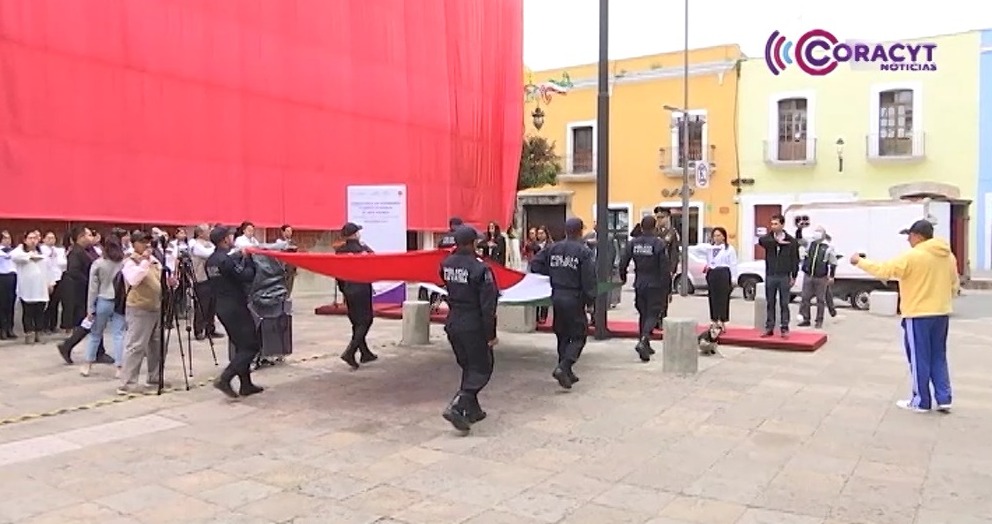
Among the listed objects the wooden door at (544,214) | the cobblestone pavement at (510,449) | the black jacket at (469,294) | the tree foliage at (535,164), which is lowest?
the cobblestone pavement at (510,449)

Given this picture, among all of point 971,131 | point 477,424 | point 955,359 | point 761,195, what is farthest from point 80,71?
point 971,131

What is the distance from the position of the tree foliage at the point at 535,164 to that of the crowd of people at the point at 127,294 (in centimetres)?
1842

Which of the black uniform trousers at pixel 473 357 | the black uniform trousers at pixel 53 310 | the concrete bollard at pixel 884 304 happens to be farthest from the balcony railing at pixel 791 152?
the black uniform trousers at pixel 473 357

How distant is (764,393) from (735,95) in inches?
950

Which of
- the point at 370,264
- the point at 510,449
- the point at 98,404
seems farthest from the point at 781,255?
the point at 98,404

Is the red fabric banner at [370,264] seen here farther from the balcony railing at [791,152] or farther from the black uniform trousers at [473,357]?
the balcony railing at [791,152]

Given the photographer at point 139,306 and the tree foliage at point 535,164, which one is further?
the tree foliage at point 535,164

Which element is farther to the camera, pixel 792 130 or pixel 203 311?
pixel 792 130

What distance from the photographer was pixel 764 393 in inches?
306

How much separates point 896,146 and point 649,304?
21.4 m

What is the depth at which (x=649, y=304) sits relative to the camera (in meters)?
9.48

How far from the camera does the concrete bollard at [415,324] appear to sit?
1077 centimetres

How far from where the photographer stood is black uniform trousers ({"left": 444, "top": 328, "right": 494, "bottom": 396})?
6.48 meters

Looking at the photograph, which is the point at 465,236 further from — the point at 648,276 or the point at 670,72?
the point at 670,72
